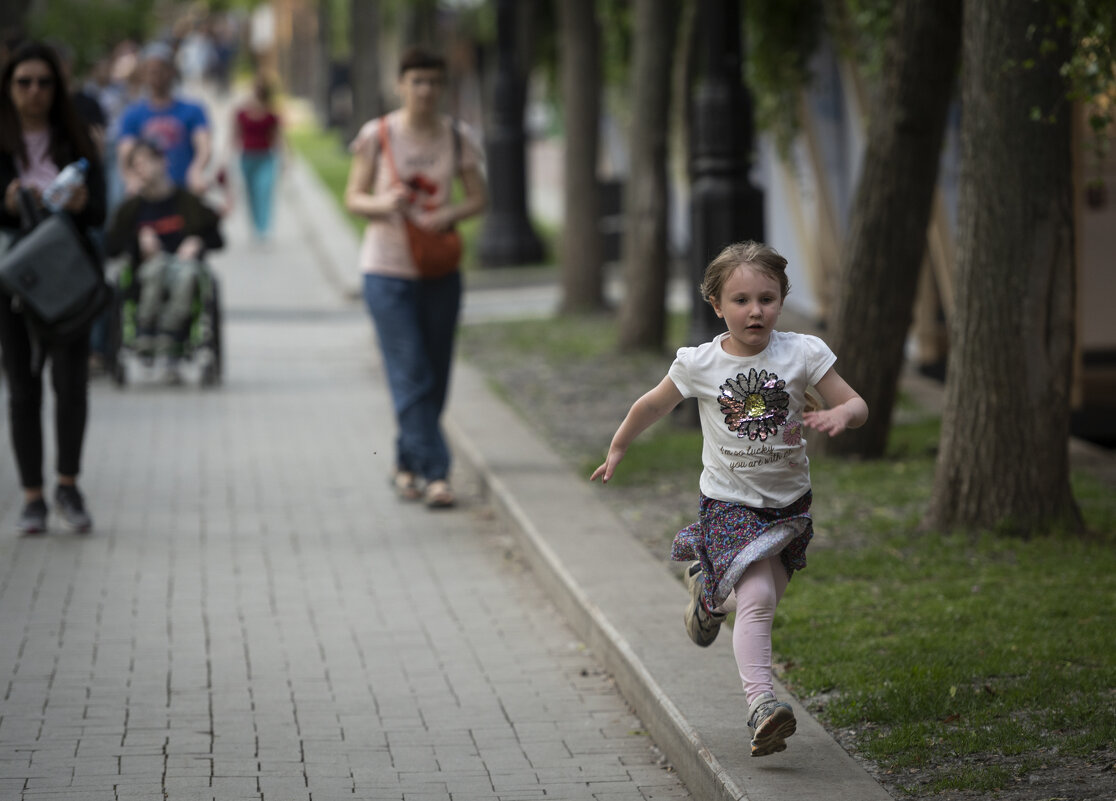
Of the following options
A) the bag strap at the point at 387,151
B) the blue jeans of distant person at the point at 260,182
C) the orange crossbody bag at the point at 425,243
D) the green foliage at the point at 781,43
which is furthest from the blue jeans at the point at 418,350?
the blue jeans of distant person at the point at 260,182

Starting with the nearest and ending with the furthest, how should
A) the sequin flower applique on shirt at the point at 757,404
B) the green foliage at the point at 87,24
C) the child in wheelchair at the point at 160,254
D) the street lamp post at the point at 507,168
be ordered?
1. the sequin flower applique on shirt at the point at 757,404
2. the child in wheelchair at the point at 160,254
3. the street lamp post at the point at 507,168
4. the green foliage at the point at 87,24

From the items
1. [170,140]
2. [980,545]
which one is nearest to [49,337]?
[980,545]

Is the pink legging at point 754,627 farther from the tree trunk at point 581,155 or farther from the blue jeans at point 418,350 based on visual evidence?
the tree trunk at point 581,155

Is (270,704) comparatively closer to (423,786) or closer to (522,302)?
(423,786)

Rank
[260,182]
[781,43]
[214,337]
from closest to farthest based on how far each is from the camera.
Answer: [781,43]
[214,337]
[260,182]

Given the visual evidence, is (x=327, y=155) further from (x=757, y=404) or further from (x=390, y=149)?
(x=757, y=404)

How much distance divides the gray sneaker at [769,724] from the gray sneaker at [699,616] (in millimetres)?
380

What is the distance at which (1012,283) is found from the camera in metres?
6.79

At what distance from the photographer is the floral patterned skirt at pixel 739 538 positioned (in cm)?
459

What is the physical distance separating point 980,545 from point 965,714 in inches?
79.0

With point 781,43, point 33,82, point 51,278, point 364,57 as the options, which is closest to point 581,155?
point 781,43

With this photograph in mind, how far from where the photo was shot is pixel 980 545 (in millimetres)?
6844

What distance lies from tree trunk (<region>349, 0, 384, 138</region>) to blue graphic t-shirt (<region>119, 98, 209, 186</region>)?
11.2m

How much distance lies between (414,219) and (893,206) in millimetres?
2283
